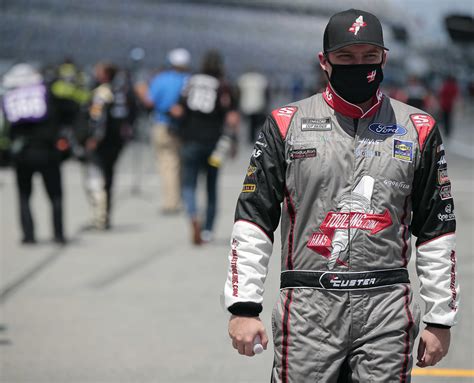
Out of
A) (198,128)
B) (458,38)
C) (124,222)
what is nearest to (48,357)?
(458,38)

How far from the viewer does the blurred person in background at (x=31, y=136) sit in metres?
9.67

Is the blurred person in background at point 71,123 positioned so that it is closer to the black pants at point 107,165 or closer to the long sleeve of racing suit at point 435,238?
the black pants at point 107,165

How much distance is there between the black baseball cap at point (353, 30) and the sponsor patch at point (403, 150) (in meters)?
0.33

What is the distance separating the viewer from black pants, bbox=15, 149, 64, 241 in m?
9.84

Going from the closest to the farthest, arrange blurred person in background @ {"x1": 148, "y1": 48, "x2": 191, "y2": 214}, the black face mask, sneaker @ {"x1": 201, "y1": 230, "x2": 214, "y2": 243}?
the black face mask
sneaker @ {"x1": 201, "y1": 230, "x2": 214, "y2": 243}
blurred person in background @ {"x1": 148, "y1": 48, "x2": 191, "y2": 214}

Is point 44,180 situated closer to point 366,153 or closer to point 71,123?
point 71,123

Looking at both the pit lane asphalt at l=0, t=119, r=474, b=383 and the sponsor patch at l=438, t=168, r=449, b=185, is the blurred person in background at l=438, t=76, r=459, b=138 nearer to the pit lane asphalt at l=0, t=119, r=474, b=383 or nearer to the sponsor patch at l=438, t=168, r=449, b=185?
the pit lane asphalt at l=0, t=119, r=474, b=383

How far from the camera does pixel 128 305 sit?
746 cm

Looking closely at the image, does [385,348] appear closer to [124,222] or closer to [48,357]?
[48,357]

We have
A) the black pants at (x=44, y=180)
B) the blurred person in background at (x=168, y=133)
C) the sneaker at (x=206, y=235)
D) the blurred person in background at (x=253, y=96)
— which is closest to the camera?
the black pants at (x=44, y=180)

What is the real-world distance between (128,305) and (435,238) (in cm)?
450

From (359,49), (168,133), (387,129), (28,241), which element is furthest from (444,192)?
(168,133)

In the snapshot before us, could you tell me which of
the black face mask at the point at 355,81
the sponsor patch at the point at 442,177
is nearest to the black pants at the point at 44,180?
the black face mask at the point at 355,81

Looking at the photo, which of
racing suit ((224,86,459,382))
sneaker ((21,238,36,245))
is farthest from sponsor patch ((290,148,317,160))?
sneaker ((21,238,36,245))
